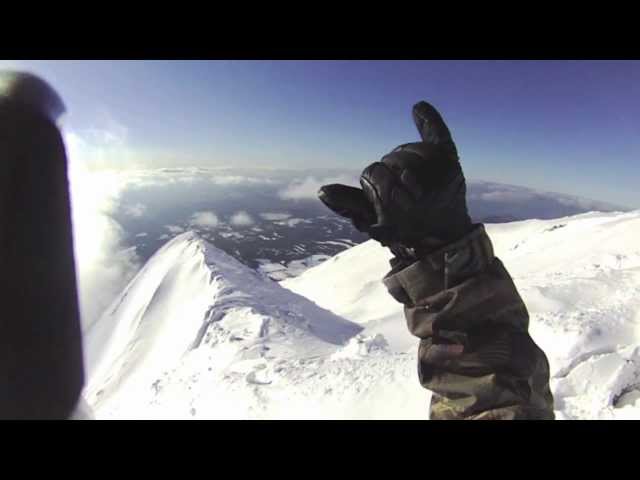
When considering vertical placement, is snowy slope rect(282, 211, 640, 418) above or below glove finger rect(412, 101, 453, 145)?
below

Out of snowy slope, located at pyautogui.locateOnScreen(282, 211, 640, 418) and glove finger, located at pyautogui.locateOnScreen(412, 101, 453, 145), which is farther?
snowy slope, located at pyautogui.locateOnScreen(282, 211, 640, 418)

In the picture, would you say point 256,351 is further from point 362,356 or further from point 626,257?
point 626,257

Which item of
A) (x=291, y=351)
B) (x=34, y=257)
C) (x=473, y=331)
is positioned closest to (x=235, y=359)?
(x=291, y=351)

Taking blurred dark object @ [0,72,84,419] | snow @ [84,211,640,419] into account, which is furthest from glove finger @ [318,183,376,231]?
snow @ [84,211,640,419]

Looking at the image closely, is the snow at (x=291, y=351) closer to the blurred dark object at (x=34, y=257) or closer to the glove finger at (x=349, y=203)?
the blurred dark object at (x=34, y=257)

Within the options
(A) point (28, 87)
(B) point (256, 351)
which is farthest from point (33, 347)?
(B) point (256, 351)

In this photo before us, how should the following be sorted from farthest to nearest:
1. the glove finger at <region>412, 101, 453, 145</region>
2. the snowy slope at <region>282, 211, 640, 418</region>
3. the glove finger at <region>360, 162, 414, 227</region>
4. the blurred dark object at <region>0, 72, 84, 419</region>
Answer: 1. the snowy slope at <region>282, 211, 640, 418</region>
2. the glove finger at <region>412, 101, 453, 145</region>
3. the glove finger at <region>360, 162, 414, 227</region>
4. the blurred dark object at <region>0, 72, 84, 419</region>

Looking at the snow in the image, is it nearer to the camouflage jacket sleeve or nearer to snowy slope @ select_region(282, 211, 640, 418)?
snowy slope @ select_region(282, 211, 640, 418)
